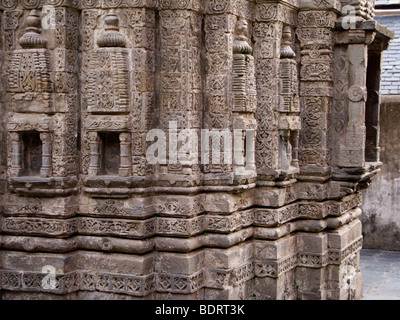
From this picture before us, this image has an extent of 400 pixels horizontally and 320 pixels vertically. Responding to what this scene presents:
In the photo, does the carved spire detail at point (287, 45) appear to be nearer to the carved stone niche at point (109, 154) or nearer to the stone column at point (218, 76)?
the stone column at point (218, 76)

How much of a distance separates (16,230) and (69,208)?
0.62m

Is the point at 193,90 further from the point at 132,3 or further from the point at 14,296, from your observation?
the point at 14,296

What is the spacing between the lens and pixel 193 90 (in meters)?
7.02

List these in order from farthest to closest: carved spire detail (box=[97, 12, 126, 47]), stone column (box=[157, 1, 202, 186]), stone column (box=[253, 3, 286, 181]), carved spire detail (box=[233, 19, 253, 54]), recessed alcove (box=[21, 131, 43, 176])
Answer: stone column (box=[253, 3, 286, 181]), carved spire detail (box=[233, 19, 253, 54]), recessed alcove (box=[21, 131, 43, 176]), stone column (box=[157, 1, 202, 186]), carved spire detail (box=[97, 12, 126, 47])

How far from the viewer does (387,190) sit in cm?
1333

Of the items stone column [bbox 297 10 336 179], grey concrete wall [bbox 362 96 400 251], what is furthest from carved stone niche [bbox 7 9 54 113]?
grey concrete wall [bbox 362 96 400 251]

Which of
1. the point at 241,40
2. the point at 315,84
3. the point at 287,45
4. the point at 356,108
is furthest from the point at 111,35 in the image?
the point at 356,108

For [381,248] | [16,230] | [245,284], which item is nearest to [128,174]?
[16,230]

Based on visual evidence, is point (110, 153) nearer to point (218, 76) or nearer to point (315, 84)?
point (218, 76)

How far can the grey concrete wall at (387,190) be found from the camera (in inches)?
521

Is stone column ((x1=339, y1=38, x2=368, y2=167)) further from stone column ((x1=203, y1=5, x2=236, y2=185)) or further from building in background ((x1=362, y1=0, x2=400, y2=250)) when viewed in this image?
building in background ((x1=362, y1=0, x2=400, y2=250))

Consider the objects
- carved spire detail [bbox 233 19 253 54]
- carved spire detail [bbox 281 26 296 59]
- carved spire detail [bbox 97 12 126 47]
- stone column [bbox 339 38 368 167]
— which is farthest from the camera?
stone column [bbox 339 38 368 167]

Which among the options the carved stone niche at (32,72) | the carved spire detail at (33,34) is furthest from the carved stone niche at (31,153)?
the carved spire detail at (33,34)

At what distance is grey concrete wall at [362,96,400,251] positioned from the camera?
1324 centimetres
